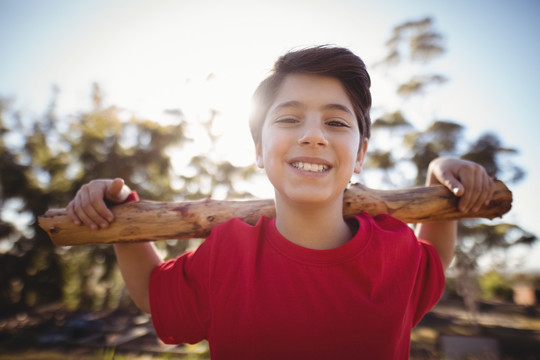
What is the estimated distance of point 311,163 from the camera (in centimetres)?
146

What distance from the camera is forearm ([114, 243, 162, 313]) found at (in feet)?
5.47

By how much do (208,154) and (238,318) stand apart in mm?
18148

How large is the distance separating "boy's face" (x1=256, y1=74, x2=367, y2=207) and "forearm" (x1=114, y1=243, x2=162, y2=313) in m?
0.92

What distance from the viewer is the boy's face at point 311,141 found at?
146 cm

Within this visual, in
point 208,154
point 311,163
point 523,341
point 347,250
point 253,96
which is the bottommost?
point 523,341

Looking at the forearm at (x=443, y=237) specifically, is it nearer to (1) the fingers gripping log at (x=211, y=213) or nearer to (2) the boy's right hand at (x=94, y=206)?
(1) the fingers gripping log at (x=211, y=213)

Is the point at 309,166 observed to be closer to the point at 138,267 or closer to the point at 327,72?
the point at 327,72

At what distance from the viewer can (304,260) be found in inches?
59.0

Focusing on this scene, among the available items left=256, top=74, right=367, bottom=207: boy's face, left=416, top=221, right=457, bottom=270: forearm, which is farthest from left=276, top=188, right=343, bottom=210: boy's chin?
left=416, top=221, right=457, bottom=270: forearm

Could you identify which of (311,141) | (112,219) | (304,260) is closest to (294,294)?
(304,260)

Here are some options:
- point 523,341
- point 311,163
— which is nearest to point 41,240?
point 311,163

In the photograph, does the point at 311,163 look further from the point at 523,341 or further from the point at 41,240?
the point at 41,240

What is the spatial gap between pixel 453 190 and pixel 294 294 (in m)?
1.18

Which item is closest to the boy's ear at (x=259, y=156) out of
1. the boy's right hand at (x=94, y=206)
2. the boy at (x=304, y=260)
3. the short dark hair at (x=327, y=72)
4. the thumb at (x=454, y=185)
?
the short dark hair at (x=327, y=72)
